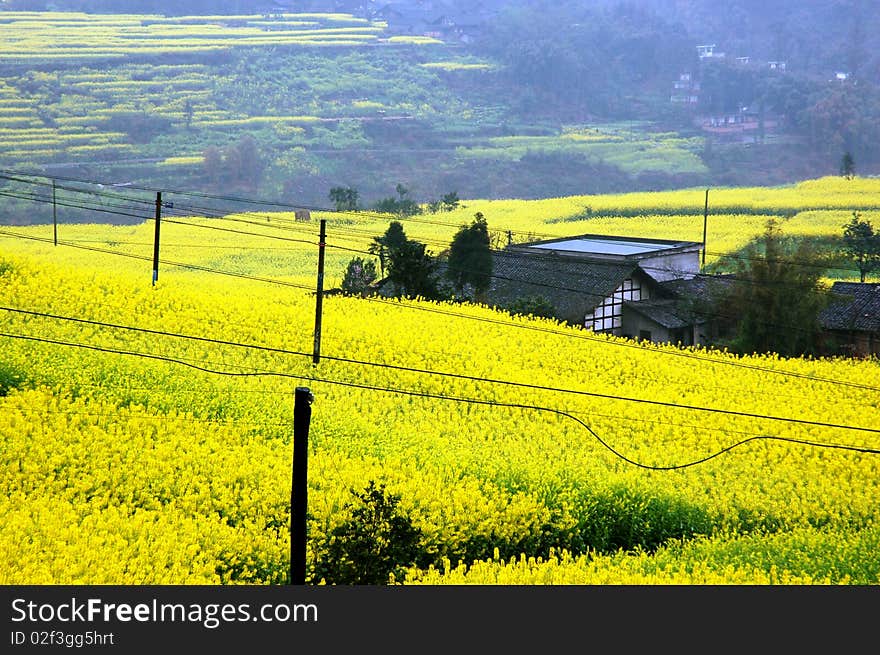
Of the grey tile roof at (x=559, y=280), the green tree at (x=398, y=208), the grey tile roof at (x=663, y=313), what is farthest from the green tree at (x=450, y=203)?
the grey tile roof at (x=663, y=313)

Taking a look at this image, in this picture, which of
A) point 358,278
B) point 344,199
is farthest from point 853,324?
point 344,199

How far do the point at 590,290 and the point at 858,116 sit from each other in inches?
2636

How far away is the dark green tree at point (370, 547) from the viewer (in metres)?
12.8

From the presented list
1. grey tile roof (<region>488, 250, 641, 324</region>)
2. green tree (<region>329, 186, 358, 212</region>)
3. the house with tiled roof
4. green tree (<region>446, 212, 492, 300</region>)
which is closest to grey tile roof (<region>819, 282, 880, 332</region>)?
the house with tiled roof

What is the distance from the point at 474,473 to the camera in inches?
640

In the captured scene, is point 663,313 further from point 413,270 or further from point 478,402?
point 478,402

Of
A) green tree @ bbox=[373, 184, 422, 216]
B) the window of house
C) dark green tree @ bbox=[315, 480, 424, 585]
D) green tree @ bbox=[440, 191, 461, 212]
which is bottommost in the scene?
dark green tree @ bbox=[315, 480, 424, 585]

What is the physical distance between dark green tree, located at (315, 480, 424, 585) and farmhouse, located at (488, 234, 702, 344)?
17652 millimetres

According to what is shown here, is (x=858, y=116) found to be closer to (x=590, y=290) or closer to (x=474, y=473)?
(x=590, y=290)

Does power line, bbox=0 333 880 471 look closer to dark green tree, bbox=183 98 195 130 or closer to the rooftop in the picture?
the rooftop

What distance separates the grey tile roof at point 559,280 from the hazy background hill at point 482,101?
26.3m

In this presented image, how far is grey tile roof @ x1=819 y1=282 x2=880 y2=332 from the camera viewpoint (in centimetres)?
2880
